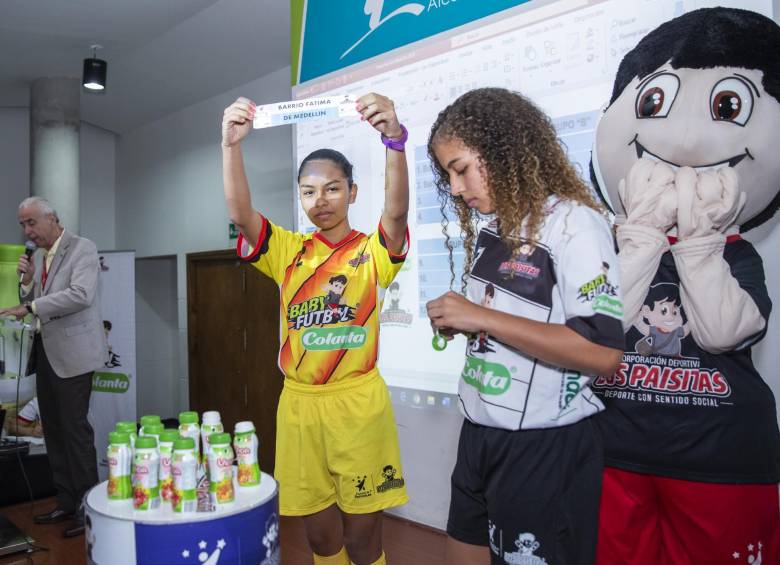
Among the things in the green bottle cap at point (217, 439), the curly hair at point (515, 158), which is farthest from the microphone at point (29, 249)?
the curly hair at point (515, 158)

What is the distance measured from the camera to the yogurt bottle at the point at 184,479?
3.72 feet

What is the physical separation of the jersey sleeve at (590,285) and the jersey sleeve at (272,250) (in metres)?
0.99

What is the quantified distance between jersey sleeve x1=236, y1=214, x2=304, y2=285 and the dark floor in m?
1.43

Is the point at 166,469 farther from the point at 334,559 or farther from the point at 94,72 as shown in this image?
the point at 94,72

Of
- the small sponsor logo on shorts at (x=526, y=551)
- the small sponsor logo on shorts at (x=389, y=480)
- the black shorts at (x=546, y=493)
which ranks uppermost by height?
the black shorts at (x=546, y=493)

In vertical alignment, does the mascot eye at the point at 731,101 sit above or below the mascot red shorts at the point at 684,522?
above

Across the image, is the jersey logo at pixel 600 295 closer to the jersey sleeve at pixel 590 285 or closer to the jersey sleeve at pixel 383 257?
the jersey sleeve at pixel 590 285

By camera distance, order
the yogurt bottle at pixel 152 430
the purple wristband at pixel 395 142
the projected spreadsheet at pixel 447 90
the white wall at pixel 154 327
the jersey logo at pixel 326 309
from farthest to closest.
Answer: the white wall at pixel 154 327
the projected spreadsheet at pixel 447 90
the jersey logo at pixel 326 309
the purple wristband at pixel 395 142
the yogurt bottle at pixel 152 430

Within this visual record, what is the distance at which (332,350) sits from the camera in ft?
5.61

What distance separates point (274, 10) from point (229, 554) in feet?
11.4

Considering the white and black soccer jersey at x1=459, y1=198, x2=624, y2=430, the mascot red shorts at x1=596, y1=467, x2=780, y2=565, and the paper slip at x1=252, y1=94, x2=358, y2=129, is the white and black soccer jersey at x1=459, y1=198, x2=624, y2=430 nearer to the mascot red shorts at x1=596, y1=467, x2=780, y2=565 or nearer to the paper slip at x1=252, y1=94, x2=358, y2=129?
the mascot red shorts at x1=596, y1=467, x2=780, y2=565

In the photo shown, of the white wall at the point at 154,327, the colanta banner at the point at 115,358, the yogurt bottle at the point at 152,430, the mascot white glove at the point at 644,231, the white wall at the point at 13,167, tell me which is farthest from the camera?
the white wall at the point at 154,327

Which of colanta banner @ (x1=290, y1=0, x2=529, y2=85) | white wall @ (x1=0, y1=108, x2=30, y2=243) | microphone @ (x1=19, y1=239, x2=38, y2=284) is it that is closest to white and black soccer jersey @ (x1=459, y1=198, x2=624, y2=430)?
colanta banner @ (x1=290, y1=0, x2=529, y2=85)

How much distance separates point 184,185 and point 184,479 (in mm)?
4621
